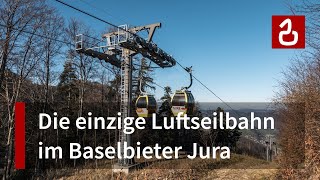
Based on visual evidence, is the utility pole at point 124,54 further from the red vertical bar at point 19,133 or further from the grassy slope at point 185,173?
the red vertical bar at point 19,133

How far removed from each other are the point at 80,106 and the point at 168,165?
15.6 metres

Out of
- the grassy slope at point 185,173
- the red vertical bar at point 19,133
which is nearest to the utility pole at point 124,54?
the grassy slope at point 185,173

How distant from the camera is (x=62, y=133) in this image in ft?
116

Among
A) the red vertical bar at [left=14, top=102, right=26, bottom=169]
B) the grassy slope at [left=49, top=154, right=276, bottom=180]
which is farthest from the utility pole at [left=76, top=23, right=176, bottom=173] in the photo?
the red vertical bar at [left=14, top=102, right=26, bottom=169]

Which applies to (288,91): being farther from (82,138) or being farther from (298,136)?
(82,138)

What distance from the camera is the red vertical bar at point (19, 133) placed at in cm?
2239

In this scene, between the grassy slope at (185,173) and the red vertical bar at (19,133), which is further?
the red vertical bar at (19,133)

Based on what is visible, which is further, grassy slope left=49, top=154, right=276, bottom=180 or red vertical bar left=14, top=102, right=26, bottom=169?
red vertical bar left=14, top=102, right=26, bottom=169

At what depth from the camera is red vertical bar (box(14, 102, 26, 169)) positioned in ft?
73.5

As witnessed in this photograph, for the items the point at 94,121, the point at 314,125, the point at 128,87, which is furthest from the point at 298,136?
the point at 94,121

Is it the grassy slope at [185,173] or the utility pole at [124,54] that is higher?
the utility pole at [124,54]

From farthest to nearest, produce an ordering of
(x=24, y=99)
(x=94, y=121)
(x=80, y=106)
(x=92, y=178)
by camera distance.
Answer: (x=94, y=121) < (x=80, y=106) < (x=24, y=99) < (x=92, y=178)

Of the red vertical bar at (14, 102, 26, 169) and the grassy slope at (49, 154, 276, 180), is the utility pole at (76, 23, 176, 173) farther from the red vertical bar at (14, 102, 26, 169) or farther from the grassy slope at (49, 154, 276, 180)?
the red vertical bar at (14, 102, 26, 169)

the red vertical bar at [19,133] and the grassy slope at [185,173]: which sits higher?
the red vertical bar at [19,133]
